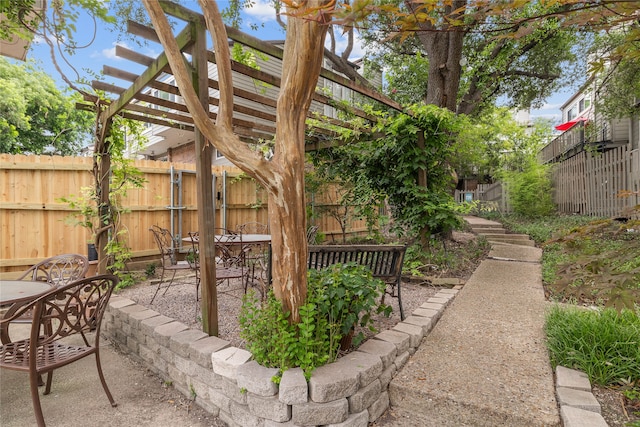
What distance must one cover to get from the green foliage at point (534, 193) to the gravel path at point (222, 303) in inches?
293

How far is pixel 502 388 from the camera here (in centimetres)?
198

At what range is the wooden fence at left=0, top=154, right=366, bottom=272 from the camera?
4941mm

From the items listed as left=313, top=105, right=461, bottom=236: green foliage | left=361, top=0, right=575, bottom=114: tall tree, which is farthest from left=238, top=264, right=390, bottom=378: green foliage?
left=361, top=0, right=575, bottom=114: tall tree

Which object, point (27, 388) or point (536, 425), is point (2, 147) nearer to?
point (27, 388)

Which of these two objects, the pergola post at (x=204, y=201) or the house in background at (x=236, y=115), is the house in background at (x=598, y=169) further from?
the house in background at (x=236, y=115)

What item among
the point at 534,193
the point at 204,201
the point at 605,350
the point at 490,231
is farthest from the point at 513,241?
the point at 204,201

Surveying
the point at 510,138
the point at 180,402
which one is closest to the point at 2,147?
the point at 180,402

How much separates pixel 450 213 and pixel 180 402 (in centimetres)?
418

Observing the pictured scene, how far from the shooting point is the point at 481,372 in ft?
7.10

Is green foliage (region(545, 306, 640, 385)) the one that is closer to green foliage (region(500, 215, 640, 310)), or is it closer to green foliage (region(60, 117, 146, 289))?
green foliage (region(500, 215, 640, 310))

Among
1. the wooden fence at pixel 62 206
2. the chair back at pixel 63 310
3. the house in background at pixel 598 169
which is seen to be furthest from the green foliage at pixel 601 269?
the wooden fence at pixel 62 206

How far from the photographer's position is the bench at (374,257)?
3.28m

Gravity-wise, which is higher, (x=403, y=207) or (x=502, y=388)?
(x=403, y=207)

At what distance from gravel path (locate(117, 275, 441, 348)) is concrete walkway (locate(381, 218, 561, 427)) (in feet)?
1.48
